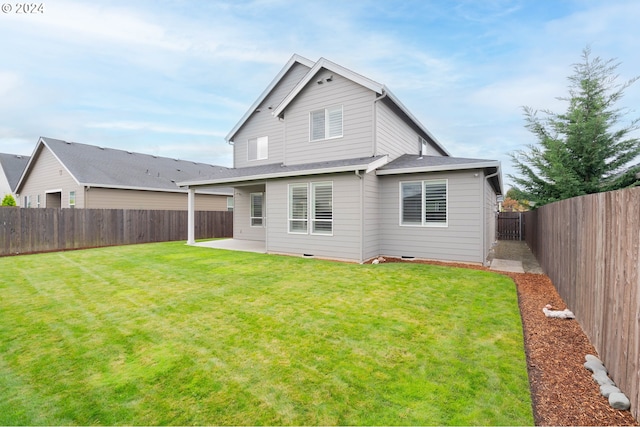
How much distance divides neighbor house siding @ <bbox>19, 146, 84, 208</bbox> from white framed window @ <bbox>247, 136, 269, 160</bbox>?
386 inches

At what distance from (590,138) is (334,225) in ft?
35.6

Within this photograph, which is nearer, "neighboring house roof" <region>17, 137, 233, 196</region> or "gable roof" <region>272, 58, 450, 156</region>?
"gable roof" <region>272, 58, 450, 156</region>

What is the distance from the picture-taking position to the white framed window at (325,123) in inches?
456

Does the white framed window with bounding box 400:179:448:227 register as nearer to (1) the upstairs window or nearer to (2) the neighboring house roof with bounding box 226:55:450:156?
(2) the neighboring house roof with bounding box 226:55:450:156

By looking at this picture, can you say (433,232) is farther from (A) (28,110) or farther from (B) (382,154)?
(A) (28,110)

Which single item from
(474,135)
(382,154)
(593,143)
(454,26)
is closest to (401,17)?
(454,26)

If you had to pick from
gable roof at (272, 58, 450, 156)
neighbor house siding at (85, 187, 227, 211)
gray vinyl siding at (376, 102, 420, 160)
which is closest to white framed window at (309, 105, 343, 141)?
gable roof at (272, 58, 450, 156)

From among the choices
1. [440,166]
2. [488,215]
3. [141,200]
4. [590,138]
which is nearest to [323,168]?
[440,166]

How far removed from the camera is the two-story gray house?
9.45 meters

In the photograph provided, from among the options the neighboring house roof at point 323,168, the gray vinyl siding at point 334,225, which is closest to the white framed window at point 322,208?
the gray vinyl siding at point 334,225

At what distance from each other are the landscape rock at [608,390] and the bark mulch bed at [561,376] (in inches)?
2.2

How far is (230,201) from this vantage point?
2436 cm

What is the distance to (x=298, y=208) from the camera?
11.0m

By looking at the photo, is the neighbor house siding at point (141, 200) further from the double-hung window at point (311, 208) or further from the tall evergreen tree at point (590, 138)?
the tall evergreen tree at point (590, 138)
